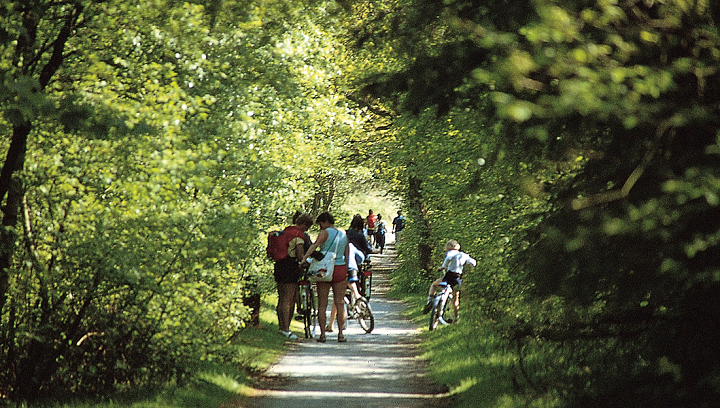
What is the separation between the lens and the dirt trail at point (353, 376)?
9.66 meters

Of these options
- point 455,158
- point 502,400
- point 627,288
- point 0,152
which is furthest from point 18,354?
point 455,158

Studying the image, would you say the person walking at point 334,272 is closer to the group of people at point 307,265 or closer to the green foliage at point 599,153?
the group of people at point 307,265

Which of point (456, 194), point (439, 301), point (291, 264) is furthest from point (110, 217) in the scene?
point (439, 301)

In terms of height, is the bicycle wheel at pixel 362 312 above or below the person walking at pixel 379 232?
below

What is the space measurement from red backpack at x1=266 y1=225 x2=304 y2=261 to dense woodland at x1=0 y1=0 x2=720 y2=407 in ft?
9.33

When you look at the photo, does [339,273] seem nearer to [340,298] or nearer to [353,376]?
[340,298]

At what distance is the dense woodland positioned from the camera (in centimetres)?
439

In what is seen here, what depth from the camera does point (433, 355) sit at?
13.3 m

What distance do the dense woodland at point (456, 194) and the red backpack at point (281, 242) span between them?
284cm

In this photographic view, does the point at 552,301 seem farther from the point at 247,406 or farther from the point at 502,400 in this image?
the point at 247,406

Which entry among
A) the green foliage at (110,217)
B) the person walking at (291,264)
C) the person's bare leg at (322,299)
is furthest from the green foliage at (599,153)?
the person walking at (291,264)

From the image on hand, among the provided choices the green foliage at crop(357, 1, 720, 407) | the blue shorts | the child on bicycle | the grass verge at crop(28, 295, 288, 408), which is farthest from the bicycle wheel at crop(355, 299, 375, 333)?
the green foliage at crop(357, 1, 720, 407)

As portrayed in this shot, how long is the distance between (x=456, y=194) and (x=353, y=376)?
3194 millimetres

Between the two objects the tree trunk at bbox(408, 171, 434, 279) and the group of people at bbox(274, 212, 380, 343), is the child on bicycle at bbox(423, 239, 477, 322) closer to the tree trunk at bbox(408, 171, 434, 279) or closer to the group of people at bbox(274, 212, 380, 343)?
the group of people at bbox(274, 212, 380, 343)
